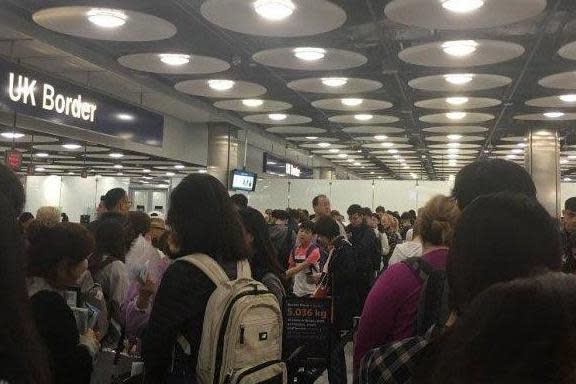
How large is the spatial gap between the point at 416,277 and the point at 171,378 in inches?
34.8

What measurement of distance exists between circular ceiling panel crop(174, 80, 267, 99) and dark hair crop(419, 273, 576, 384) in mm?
8750

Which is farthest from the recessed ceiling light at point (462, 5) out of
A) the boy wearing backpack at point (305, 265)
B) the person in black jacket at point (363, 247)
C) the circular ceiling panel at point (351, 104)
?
the circular ceiling panel at point (351, 104)

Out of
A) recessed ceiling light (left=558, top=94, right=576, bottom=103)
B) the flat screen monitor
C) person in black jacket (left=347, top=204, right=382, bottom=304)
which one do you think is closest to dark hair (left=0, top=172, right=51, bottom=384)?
person in black jacket (left=347, top=204, right=382, bottom=304)

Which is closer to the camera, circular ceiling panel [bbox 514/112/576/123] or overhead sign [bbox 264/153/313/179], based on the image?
circular ceiling panel [bbox 514/112/576/123]

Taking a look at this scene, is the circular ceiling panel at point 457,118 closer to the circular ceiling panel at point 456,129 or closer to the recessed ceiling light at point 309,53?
the circular ceiling panel at point 456,129

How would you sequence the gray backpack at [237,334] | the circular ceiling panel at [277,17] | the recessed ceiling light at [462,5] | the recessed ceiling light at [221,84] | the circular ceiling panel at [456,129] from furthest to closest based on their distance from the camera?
the circular ceiling panel at [456,129], the recessed ceiling light at [221,84], the circular ceiling panel at [277,17], the recessed ceiling light at [462,5], the gray backpack at [237,334]

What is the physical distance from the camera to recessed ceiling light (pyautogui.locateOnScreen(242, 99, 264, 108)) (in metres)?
11.0

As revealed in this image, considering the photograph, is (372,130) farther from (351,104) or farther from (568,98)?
(568,98)

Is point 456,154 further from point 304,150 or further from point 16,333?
point 16,333

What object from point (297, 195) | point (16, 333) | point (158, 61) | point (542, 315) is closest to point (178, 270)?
point (16, 333)

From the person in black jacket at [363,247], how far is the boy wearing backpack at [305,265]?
115 centimetres

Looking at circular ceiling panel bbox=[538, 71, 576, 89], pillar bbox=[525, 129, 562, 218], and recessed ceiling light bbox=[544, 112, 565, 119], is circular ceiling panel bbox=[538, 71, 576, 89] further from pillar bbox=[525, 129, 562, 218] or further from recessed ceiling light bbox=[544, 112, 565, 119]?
pillar bbox=[525, 129, 562, 218]

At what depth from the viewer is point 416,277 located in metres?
2.08

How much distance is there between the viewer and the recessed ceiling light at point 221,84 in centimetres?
927
